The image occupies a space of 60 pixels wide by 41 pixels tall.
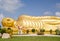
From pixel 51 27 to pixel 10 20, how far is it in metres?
6.82

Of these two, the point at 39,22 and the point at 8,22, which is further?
the point at 39,22

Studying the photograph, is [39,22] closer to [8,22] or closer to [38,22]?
[38,22]

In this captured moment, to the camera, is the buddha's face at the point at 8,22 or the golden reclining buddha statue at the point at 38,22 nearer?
the buddha's face at the point at 8,22

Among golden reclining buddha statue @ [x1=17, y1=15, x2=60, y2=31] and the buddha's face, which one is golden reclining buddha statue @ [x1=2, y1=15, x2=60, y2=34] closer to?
golden reclining buddha statue @ [x1=17, y1=15, x2=60, y2=31]

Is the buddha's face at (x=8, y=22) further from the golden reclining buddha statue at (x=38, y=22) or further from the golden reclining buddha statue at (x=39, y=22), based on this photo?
the golden reclining buddha statue at (x=39, y=22)

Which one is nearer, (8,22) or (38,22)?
(8,22)

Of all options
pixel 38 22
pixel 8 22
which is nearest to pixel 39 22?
pixel 38 22

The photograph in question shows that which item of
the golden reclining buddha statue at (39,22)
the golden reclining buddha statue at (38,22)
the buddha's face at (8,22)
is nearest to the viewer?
the buddha's face at (8,22)

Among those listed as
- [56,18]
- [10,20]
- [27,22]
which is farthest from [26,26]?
[56,18]

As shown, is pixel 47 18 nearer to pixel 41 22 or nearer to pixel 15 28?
pixel 41 22

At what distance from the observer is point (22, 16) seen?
33.1 m

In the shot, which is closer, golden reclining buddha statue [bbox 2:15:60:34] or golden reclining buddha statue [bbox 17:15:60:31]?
golden reclining buddha statue [bbox 2:15:60:34]

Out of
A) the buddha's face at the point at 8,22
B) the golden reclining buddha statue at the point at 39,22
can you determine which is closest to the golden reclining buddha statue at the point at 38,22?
the golden reclining buddha statue at the point at 39,22

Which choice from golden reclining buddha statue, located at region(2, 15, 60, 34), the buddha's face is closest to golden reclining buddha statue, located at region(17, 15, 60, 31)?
golden reclining buddha statue, located at region(2, 15, 60, 34)
